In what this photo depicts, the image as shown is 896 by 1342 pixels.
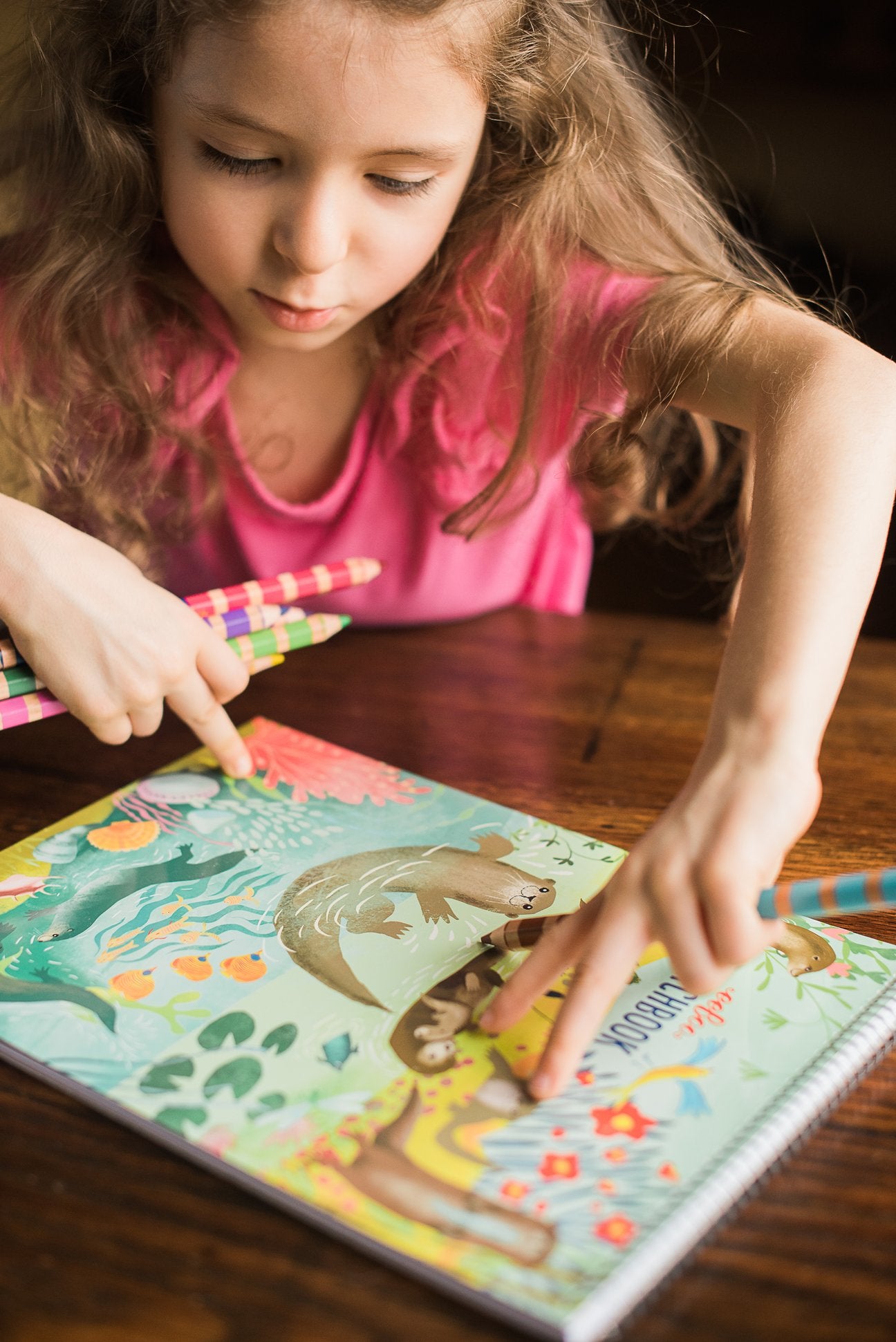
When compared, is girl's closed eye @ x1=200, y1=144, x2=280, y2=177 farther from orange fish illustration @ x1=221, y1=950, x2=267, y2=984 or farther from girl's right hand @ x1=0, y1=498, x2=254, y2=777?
orange fish illustration @ x1=221, y1=950, x2=267, y2=984

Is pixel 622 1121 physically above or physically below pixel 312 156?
below

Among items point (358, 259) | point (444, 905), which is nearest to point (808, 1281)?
point (444, 905)

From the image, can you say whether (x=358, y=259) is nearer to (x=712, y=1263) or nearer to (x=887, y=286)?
(x=712, y=1263)

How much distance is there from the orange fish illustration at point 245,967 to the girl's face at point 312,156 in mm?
355

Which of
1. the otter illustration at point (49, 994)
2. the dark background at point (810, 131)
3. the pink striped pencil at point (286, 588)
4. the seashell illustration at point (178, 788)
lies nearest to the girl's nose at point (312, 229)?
the pink striped pencil at point (286, 588)

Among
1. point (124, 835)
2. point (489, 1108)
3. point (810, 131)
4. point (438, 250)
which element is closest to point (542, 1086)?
point (489, 1108)

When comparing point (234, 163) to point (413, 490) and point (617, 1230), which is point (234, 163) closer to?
point (413, 490)

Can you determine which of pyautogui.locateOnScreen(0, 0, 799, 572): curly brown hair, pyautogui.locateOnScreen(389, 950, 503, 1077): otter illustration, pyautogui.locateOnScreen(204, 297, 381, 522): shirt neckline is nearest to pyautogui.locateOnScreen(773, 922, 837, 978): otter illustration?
pyautogui.locateOnScreen(389, 950, 503, 1077): otter illustration

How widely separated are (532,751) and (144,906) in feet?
0.75

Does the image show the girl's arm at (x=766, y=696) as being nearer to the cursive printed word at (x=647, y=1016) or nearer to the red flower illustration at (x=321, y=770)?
the cursive printed word at (x=647, y=1016)

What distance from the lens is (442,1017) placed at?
0.40m

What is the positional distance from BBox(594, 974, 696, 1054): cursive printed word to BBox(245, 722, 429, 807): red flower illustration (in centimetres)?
17

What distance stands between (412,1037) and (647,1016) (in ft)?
0.28

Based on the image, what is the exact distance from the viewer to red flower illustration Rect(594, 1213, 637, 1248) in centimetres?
32
